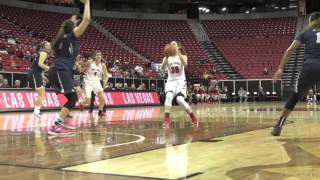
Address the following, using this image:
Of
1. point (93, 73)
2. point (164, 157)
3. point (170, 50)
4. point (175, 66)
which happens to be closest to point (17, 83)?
point (93, 73)

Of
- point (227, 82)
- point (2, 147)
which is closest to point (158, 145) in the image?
point (2, 147)

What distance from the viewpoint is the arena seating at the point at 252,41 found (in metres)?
37.5

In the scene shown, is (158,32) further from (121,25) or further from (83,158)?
(83,158)

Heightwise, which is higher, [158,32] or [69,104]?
[158,32]

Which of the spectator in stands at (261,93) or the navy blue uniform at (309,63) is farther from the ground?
the navy blue uniform at (309,63)

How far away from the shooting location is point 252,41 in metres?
41.1

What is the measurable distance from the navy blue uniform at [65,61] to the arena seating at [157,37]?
91.3 feet

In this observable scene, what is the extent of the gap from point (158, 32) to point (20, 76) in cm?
2338

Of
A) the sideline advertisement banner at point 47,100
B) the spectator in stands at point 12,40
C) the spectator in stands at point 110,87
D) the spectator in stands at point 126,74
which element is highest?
the spectator in stands at point 12,40

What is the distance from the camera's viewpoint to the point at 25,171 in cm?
397

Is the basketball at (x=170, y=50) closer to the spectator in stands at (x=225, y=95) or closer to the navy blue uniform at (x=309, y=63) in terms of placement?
the navy blue uniform at (x=309, y=63)

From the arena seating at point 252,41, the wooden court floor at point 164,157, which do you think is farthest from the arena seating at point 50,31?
the wooden court floor at point 164,157

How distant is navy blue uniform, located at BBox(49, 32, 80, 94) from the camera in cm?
733

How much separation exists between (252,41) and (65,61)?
35.3 m
